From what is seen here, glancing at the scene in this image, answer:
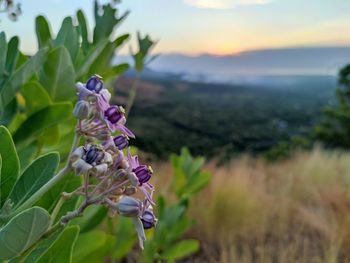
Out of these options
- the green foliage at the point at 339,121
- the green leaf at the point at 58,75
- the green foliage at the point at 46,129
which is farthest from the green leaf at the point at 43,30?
the green foliage at the point at 339,121

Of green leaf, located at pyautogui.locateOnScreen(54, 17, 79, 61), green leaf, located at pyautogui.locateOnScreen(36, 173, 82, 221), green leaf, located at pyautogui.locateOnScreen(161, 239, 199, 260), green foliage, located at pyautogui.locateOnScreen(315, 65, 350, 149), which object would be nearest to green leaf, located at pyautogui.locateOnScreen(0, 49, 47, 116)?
green leaf, located at pyautogui.locateOnScreen(54, 17, 79, 61)

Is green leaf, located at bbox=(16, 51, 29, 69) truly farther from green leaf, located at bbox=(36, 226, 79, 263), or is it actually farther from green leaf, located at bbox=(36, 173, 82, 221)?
green leaf, located at bbox=(36, 226, 79, 263)

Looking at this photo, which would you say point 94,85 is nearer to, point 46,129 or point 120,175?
point 120,175

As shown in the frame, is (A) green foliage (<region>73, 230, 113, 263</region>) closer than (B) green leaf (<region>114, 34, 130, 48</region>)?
No

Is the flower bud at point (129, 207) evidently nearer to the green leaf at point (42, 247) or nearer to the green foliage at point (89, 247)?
the green leaf at point (42, 247)

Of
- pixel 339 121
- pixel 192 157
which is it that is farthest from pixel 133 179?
pixel 339 121

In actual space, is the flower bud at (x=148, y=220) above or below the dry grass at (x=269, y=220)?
above

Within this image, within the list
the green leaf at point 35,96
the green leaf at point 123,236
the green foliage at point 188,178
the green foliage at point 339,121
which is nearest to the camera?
the green leaf at point 35,96
